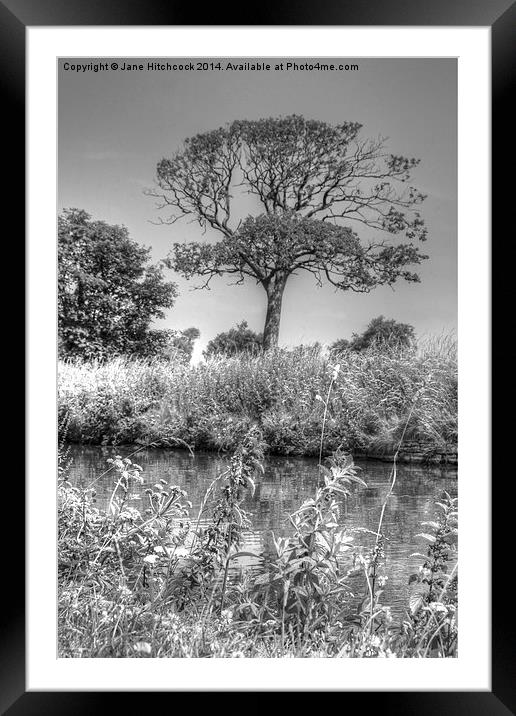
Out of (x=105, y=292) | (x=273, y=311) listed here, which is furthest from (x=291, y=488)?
(x=105, y=292)

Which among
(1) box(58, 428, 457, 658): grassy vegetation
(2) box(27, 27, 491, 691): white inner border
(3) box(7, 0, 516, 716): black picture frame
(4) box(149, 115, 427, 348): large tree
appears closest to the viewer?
(3) box(7, 0, 516, 716): black picture frame

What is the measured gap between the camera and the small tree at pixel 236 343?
322cm

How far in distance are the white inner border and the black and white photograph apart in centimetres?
66

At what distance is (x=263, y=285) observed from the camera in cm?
322

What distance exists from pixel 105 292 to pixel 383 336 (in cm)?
166

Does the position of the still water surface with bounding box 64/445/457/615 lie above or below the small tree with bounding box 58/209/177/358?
below

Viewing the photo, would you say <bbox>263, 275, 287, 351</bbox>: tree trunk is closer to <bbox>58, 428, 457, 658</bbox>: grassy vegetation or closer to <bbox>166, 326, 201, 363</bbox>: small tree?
<bbox>166, 326, 201, 363</bbox>: small tree

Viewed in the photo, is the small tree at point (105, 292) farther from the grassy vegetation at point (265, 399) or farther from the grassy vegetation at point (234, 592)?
the grassy vegetation at point (234, 592)

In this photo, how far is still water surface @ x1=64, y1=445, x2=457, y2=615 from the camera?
10.00 ft


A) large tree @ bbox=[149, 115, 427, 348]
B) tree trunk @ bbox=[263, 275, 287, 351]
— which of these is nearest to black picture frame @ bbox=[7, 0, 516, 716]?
large tree @ bbox=[149, 115, 427, 348]

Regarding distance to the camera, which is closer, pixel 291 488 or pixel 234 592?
pixel 234 592
